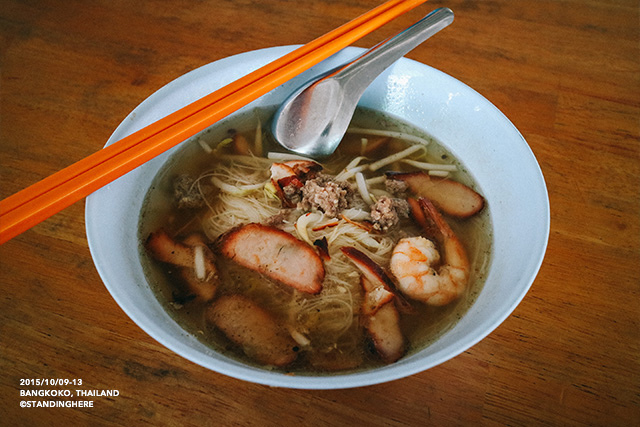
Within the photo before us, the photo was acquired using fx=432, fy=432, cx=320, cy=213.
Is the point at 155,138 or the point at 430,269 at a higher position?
the point at 155,138

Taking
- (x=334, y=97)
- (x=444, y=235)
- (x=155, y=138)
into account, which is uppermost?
(x=155, y=138)

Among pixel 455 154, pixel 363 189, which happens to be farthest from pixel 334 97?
pixel 455 154

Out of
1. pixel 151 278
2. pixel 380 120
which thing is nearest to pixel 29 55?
pixel 151 278

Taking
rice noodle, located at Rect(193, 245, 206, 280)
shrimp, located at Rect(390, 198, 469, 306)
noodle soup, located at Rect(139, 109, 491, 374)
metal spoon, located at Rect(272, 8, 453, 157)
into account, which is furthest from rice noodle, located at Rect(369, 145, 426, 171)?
rice noodle, located at Rect(193, 245, 206, 280)

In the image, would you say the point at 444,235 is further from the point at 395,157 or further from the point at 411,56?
the point at 411,56

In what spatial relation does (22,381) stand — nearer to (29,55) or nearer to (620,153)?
(29,55)

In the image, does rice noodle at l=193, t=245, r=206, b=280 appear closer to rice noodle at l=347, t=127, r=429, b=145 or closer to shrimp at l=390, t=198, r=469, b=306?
shrimp at l=390, t=198, r=469, b=306

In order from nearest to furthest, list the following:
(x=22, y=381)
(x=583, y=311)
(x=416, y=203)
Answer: (x=22, y=381) < (x=583, y=311) < (x=416, y=203)
